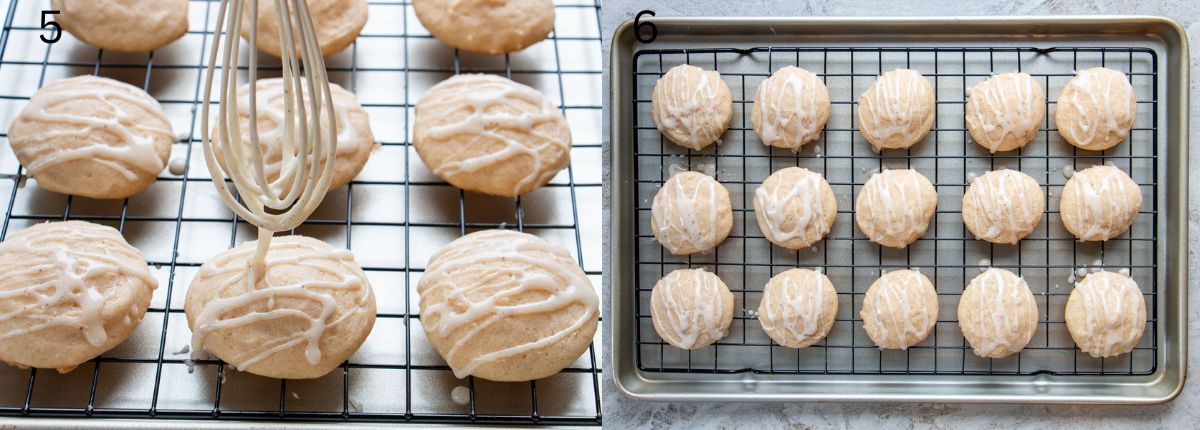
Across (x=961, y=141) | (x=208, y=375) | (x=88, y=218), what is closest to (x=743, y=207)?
(x=961, y=141)

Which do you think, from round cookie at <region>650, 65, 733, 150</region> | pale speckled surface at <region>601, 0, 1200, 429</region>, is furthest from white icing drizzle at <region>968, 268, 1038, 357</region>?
round cookie at <region>650, 65, 733, 150</region>

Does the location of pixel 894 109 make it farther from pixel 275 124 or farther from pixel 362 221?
pixel 275 124

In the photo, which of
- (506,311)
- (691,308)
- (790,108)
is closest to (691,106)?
(790,108)

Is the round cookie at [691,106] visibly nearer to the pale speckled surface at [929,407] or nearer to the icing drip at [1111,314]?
the pale speckled surface at [929,407]

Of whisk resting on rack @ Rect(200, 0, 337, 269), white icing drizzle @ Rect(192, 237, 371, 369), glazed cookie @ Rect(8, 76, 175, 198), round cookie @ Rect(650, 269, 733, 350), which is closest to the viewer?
whisk resting on rack @ Rect(200, 0, 337, 269)

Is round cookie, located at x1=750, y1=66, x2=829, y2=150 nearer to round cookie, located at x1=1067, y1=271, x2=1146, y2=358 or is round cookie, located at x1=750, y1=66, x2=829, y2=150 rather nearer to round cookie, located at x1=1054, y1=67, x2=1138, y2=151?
round cookie, located at x1=1054, y1=67, x2=1138, y2=151

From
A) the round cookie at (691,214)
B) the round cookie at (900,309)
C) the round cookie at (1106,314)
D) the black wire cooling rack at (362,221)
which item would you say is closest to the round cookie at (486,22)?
the black wire cooling rack at (362,221)
